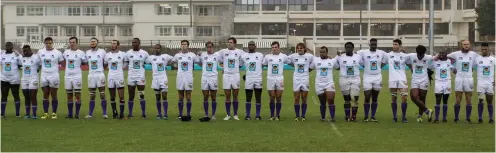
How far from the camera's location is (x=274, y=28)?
97375 millimetres

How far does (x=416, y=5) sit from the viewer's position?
320 ft

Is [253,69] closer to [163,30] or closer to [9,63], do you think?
[9,63]

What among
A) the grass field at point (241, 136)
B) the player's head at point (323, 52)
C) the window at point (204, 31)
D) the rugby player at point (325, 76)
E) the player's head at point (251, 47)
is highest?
the window at point (204, 31)

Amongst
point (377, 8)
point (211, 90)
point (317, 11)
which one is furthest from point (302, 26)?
point (211, 90)

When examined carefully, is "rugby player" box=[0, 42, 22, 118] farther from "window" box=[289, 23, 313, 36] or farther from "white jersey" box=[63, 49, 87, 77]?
"window" box=[289, 23, 313, 36]

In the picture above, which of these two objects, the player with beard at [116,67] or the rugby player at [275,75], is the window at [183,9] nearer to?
the player with beard at [116,67]

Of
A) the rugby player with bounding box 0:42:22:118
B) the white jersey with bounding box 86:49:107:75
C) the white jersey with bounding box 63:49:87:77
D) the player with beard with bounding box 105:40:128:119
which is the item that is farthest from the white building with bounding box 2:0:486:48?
the white jersey with bounding box 63:49:87:77

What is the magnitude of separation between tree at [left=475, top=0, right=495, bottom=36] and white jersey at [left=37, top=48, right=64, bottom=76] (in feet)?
236

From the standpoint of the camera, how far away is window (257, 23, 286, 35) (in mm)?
97125

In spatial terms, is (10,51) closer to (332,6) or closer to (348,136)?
(348,136)

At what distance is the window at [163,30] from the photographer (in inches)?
3789

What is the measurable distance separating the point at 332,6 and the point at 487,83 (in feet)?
264

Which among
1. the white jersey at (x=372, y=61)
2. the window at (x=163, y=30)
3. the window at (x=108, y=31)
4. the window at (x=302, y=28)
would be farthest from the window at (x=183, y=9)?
the white jersey at (x=372, y=61)

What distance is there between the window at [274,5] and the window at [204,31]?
8.05 meters
